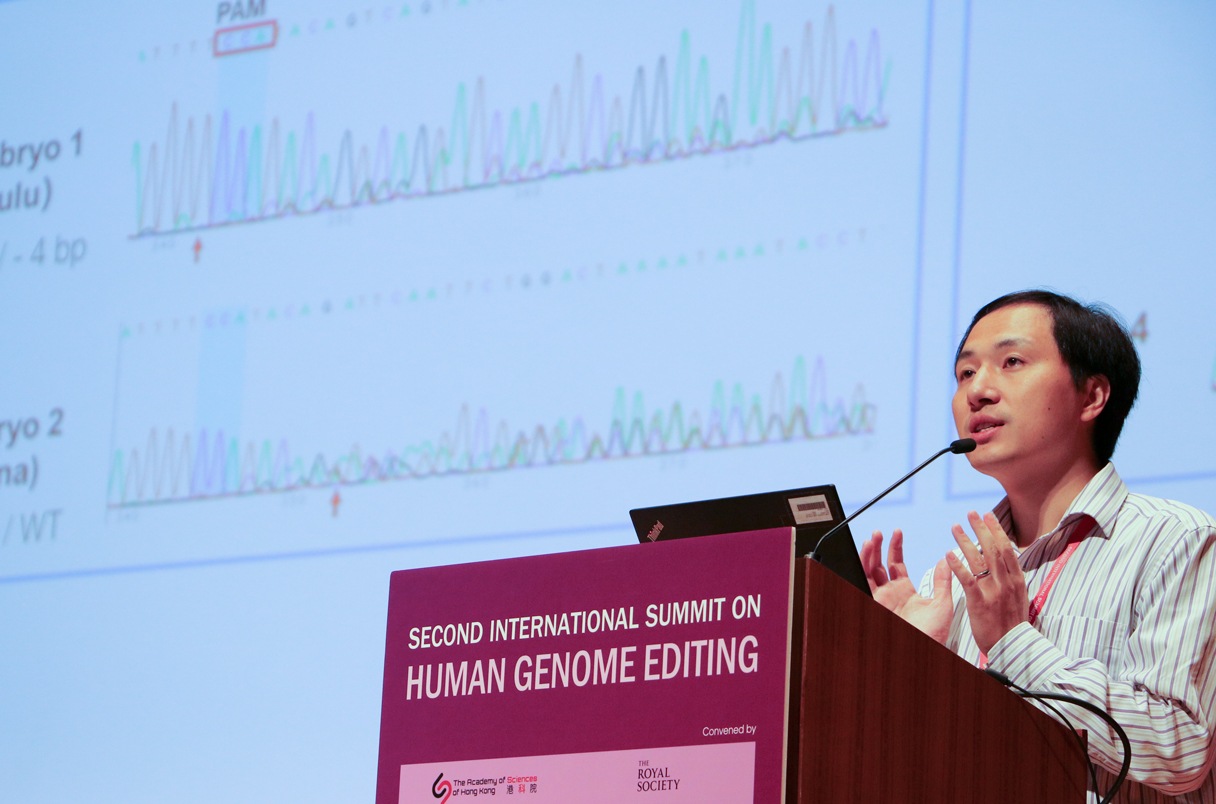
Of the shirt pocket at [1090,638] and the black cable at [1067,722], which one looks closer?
the black cable at [1067,722]

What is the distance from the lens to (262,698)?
3588 mm

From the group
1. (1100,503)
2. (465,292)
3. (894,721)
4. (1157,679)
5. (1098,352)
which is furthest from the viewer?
(465,292)

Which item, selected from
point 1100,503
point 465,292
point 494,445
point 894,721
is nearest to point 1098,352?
point 1100,503

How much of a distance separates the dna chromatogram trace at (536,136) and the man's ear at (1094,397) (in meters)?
1.25

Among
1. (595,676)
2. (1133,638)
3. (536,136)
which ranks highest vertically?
(536,136)

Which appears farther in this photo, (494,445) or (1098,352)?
(494,445)

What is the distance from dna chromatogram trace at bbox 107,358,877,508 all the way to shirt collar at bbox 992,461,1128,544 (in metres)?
1.00

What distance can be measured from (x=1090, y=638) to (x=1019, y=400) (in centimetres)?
38

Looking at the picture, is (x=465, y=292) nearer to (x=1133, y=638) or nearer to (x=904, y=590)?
(x=904, y=590)

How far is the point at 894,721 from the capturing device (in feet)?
4.88

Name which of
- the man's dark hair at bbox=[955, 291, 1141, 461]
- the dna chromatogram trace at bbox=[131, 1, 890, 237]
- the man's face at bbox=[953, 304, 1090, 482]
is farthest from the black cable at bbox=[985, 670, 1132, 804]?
the dna chromatogram trace at bbox=[131, 1, 890, 237]

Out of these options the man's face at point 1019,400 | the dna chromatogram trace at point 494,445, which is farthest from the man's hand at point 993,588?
the dna chromatogram trace at point 494,445

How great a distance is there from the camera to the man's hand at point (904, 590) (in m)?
2.12

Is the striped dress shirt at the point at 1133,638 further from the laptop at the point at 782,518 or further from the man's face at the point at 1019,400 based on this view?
the laptop at the point at 782,518
